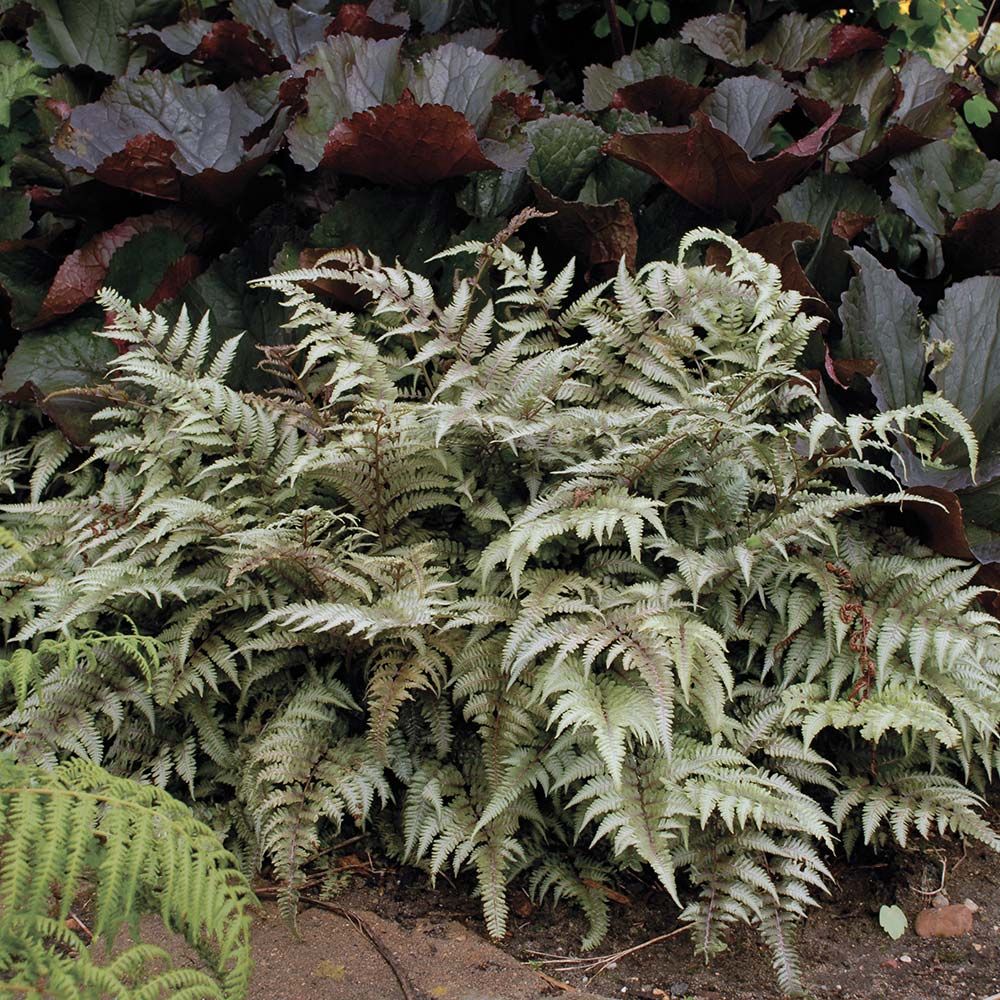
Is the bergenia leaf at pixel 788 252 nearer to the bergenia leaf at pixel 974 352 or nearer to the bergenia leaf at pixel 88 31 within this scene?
the bergenia leaf at pixel 974 352

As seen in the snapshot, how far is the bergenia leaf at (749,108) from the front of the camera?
3.19 metres

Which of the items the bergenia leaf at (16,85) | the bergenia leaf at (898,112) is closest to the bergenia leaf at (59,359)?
the bergenia leaf at (16,85)

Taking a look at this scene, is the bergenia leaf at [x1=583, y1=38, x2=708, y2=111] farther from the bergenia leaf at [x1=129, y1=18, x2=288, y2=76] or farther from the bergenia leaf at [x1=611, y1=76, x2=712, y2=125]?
the bergenia leaf at [x1=129, y1=18, x2=288, y2=76]

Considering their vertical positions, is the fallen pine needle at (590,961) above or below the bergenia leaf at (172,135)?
below

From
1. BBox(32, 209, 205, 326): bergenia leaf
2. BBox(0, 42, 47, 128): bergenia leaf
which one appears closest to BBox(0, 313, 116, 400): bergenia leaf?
BBox(32, 209, 205, 326): bergenia leaf

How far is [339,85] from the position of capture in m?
3.02

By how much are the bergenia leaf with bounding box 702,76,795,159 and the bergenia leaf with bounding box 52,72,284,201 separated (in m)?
1.36

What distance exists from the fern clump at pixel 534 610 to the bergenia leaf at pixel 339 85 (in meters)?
0.54

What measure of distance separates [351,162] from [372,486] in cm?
98

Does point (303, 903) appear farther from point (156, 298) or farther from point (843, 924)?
point (156, 298)

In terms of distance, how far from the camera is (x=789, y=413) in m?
2.64

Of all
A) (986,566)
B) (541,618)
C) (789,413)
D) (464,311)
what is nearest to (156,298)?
(464,311)

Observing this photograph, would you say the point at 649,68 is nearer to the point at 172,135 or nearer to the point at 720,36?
the point at 720,36

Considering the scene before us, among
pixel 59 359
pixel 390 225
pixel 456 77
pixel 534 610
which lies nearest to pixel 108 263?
pixel 59 359
